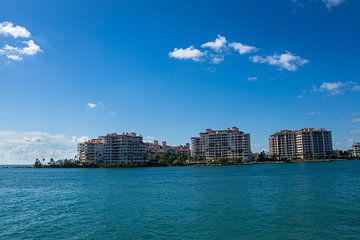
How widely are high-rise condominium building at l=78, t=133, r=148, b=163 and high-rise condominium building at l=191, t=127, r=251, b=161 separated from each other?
3663cm

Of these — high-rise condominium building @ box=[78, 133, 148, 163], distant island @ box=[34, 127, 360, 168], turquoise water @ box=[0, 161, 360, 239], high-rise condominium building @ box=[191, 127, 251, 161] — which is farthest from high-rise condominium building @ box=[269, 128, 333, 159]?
turquoise water @ box=[0, 161, 360, 239]

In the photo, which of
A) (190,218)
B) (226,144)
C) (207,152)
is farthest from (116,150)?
(190,218)

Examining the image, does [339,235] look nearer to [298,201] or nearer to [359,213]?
[359,213]

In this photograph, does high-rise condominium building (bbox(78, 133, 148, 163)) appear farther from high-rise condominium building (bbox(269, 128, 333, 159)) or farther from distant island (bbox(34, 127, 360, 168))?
high-rise condominium building (bbox(269, 128, 333, 159))

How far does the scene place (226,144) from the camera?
186 meters

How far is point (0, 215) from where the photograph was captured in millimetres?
27906

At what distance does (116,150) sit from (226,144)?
61.4 m

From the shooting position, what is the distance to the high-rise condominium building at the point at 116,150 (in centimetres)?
17550

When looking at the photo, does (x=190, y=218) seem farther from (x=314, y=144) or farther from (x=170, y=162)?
(x=314, y=144)

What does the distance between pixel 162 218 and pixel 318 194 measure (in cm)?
2173

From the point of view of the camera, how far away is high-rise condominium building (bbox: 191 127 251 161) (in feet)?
596

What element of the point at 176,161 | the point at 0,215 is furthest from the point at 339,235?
the point at 176,161

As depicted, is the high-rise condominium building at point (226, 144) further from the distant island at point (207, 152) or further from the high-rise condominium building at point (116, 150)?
the high-rise condominium building at point (116, 150)

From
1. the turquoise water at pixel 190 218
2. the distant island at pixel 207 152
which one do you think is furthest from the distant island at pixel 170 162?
the turquoise water at pixel 190 218
